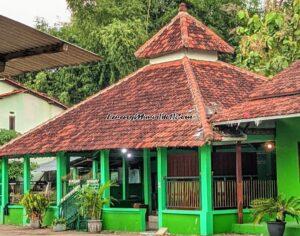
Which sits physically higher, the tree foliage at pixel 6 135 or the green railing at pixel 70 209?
the tree foliage at pixel 6 135

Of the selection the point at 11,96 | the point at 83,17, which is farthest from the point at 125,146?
the point at 83,17

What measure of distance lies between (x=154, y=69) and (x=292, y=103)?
7.13 meters

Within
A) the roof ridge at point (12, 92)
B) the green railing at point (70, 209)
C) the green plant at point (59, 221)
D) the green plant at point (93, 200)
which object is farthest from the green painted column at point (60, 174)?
the roof ridge at point (12, 92)

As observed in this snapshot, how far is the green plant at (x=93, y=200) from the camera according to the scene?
Result: 722 inches

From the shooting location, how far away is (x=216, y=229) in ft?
53.4

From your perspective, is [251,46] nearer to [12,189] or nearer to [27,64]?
[12,189]

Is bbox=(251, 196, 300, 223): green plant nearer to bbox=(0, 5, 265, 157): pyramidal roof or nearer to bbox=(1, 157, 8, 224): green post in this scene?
bbox=(0, 5, 265, 157): pyramidal roof

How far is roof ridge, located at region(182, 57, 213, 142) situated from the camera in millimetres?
15727

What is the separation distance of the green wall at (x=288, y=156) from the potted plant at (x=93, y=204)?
4.89 meters

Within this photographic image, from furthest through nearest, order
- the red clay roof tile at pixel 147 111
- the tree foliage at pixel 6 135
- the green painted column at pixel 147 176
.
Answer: the tree foliage at pixel 6 135, the green painted column at pixel 147 176, the red clay roof tile at pixel 147 111

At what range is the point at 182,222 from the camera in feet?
54.6

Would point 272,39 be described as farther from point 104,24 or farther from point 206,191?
point 104,24

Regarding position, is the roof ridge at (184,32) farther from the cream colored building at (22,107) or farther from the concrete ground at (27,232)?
the cream colored building at (22,107)

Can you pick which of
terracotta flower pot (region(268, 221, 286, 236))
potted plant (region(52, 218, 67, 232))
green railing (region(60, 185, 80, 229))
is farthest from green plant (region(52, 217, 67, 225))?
terracotta flower pot (region(268, 221, 286, 236))
